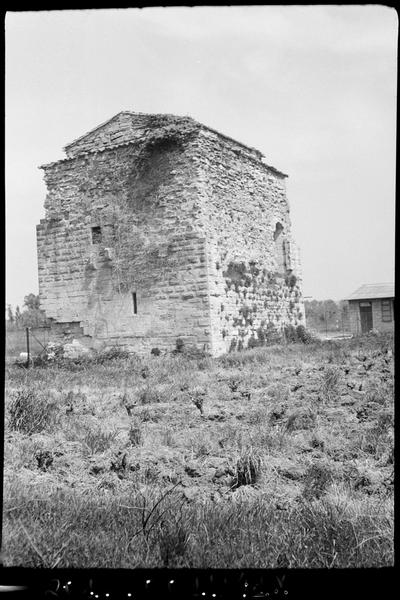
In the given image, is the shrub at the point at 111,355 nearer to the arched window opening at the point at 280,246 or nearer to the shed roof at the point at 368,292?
the arched window opening at the point at 280,246

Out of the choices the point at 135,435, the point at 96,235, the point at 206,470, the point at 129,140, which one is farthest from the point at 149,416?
the point at 129,140

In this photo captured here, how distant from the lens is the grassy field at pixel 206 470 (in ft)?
9.84

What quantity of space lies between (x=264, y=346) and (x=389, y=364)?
5882 millimetres

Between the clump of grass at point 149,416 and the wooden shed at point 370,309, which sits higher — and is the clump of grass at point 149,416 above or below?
below

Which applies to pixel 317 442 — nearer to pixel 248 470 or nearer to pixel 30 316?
pixel 248 470

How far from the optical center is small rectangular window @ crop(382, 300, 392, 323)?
37.2 feet

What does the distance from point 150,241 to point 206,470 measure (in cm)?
957

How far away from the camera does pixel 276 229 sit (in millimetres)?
16766

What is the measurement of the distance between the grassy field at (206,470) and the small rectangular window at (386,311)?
2016 millimetres

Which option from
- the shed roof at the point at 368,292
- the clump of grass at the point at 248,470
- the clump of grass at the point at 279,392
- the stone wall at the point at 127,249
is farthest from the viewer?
the stone wall at the point at 127,249

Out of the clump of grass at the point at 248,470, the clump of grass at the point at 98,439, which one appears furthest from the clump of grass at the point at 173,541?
the clump of grass at the point at 98,439

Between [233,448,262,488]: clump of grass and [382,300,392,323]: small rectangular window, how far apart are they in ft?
24.5

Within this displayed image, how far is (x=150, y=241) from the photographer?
13.7 meters

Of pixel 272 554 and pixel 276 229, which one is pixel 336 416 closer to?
pixel 272 554
